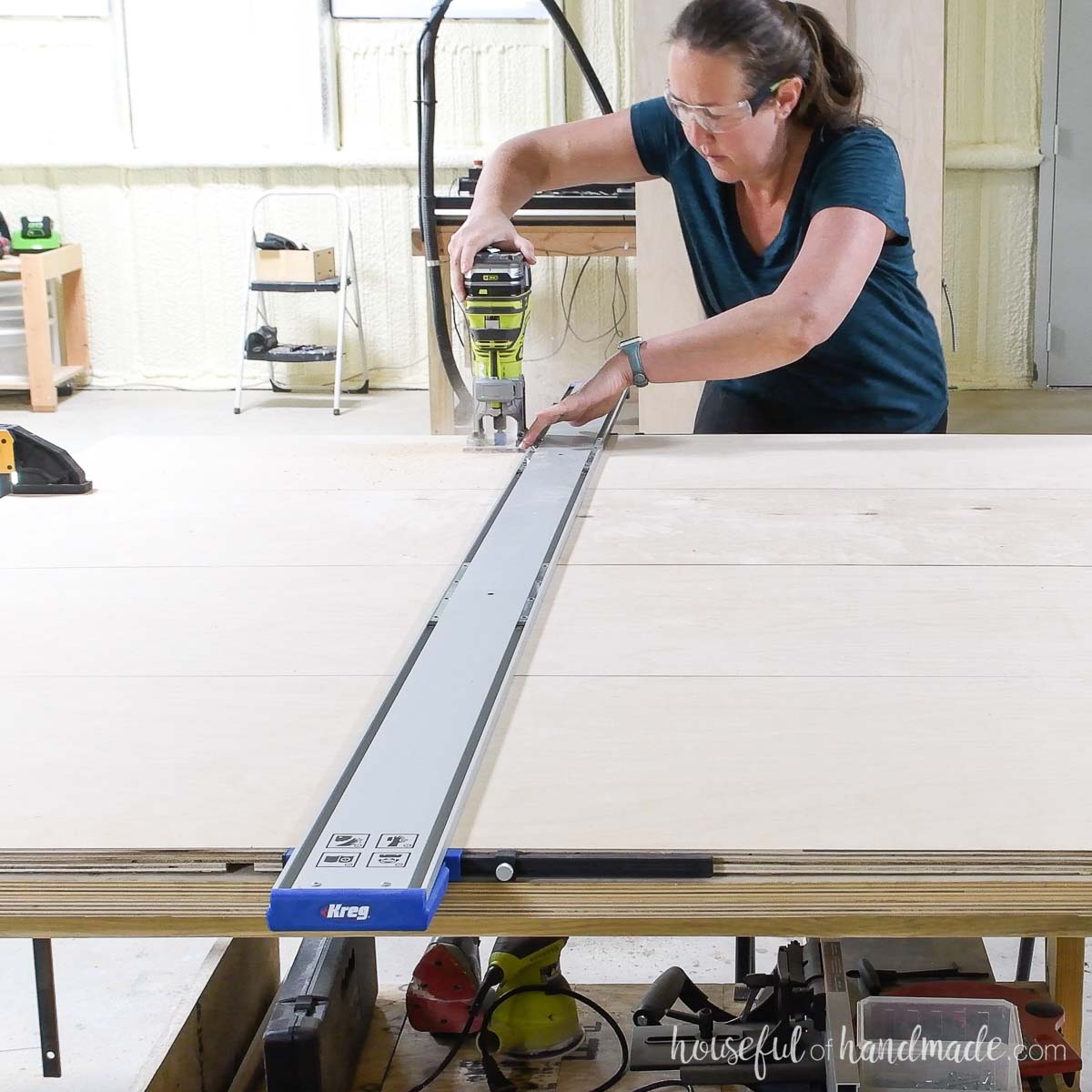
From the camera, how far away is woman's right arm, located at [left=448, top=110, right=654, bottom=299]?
230 centimetres

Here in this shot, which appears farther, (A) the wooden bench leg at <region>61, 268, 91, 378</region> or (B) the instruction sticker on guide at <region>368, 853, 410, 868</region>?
(A) the wooden bench leg at <region>61, 268, 91, 378</region>

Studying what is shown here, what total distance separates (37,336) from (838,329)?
4.76 metres

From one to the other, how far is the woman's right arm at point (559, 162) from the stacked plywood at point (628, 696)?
69 centimetres

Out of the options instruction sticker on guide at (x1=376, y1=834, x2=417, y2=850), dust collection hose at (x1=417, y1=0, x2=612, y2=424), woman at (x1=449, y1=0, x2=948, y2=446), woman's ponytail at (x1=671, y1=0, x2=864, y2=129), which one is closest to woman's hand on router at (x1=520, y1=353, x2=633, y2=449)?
woman at (x1=449, y1=0, x2=948, y2=446)

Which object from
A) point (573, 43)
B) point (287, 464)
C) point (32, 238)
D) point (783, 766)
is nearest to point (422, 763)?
point (783, 766)

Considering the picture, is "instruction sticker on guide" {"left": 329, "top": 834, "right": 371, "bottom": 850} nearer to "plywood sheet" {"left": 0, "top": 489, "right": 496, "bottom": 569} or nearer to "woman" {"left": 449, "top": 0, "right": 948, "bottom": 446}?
"plywood sheet" {"left": 0, "top": 489, "right": 496, "bottom": 569}

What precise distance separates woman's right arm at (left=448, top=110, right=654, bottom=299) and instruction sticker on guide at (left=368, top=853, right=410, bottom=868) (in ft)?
5.17

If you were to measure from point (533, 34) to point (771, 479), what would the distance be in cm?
493

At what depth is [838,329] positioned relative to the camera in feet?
7.11

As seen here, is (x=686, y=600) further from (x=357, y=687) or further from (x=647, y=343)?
(x=647, y=343)

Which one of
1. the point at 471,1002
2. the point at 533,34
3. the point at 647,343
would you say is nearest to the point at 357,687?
the point at 471,1002

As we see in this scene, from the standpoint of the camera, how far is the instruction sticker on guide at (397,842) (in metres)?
0.84

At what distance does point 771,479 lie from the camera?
6.10ft

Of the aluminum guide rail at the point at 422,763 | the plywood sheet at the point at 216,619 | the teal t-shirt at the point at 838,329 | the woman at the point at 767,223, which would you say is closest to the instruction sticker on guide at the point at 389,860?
the aluminum guide rail at the point at 422,763
